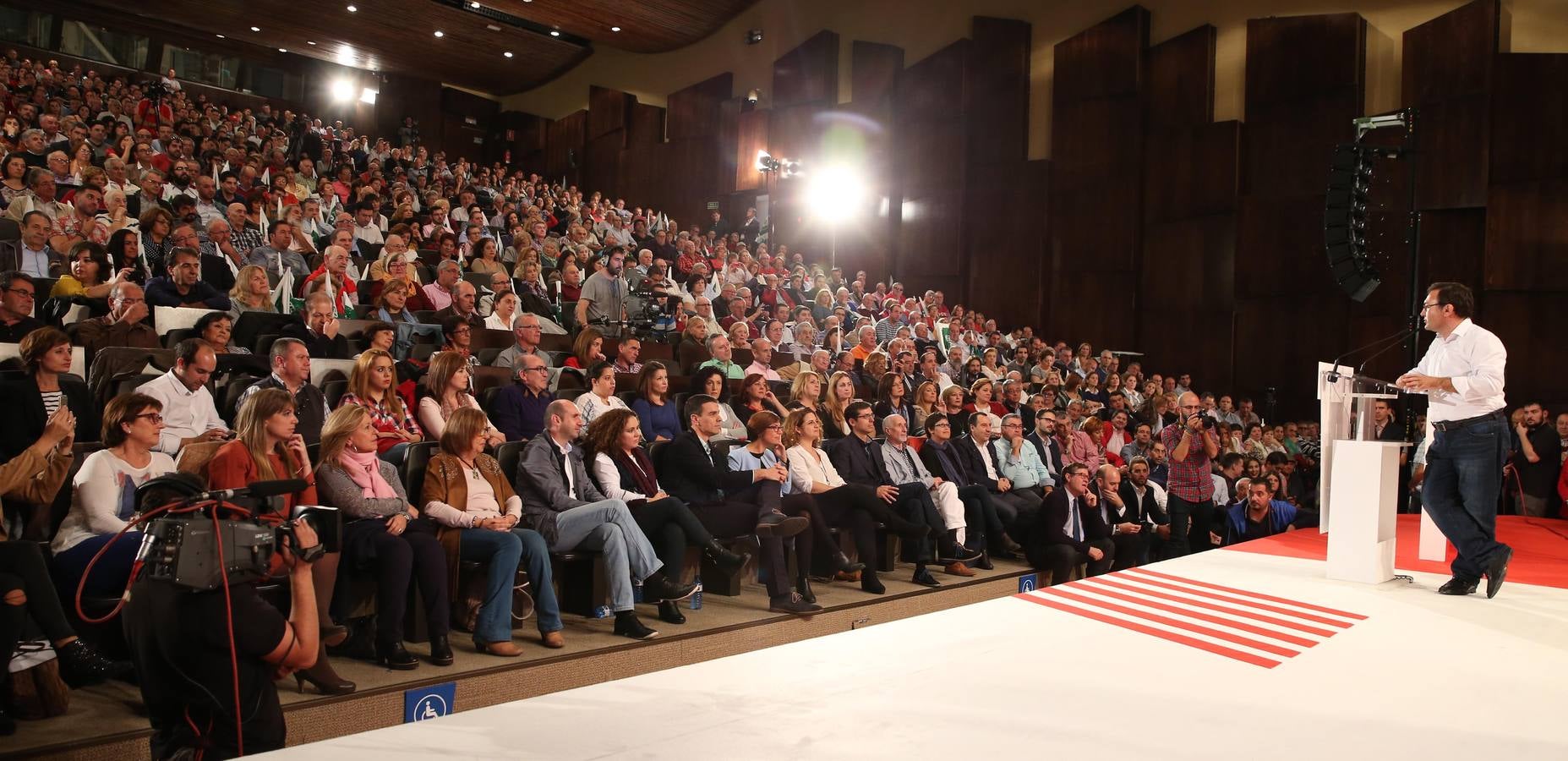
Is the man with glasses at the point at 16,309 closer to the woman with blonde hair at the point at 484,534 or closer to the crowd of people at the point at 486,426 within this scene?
the crowd of people at the point at 486,426

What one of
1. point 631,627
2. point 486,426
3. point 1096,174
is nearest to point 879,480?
point 631,627

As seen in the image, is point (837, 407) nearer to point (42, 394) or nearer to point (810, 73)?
point (42, 394)

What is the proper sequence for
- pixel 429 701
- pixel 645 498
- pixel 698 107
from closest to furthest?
pixel 429 701 → pixel 645 498 → pixel 698 107

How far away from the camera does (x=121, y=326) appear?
12.8 ft

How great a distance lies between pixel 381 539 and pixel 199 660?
1.24 meters

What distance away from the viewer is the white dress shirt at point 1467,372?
3197 millimetres

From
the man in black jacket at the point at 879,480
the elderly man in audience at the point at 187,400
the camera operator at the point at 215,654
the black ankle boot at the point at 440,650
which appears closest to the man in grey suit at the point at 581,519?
the black ankle boot at the point at 440,650

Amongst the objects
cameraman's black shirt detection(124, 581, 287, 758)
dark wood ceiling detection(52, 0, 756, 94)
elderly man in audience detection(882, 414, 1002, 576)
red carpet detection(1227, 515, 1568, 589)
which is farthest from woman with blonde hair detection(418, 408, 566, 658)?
dark wood ceiling detection(52, 0, 756, 94)

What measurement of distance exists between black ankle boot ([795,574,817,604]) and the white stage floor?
1.10m

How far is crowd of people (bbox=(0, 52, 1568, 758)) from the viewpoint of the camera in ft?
9.10

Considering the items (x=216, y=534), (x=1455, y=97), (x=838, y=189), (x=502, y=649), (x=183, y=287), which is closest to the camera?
(x=216, y=534)

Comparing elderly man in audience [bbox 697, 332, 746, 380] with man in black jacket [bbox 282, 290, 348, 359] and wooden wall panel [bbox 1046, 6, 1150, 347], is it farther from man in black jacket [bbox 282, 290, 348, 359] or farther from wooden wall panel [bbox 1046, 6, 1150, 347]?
wooden wall panel [bbox 1046, 6, 1150, 347]

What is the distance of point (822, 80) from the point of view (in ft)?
44.7

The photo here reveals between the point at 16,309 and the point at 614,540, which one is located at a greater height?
the point at 16,309
